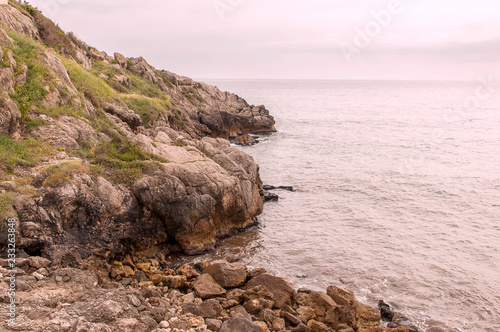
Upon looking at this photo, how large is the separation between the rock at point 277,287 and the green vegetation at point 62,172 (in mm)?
8378

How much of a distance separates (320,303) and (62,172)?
37.2 feet

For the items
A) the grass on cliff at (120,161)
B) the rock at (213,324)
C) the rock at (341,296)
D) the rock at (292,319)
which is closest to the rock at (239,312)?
the rock at (213,324)

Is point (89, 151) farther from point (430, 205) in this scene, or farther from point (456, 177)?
point (456, 177)

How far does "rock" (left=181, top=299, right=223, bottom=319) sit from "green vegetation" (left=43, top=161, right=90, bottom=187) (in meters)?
6.95

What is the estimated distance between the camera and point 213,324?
10289mm

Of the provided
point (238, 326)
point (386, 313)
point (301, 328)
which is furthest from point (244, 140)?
point (238, 326)

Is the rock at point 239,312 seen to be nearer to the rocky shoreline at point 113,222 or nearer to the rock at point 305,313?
the rocky shoreline at point 113,222

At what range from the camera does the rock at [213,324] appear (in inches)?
402

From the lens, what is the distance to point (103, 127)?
19.6 metres

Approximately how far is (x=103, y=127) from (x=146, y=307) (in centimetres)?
1245

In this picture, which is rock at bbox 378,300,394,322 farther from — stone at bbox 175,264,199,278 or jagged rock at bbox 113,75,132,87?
jagged rock at bbox 113,75,132,87

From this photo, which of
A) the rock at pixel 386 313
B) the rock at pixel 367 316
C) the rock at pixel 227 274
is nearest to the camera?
the rock at pixel 367 316

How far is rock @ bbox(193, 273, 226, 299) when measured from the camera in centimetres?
1283

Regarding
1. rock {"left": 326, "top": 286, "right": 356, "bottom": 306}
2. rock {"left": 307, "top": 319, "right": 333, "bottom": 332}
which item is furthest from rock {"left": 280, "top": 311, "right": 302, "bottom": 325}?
rock {"left": 326, "top": 286, "right": 356, "bottom": 306}
